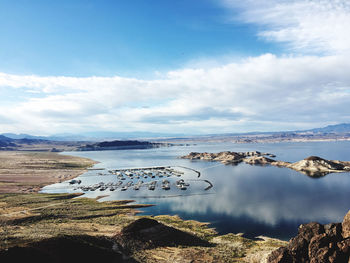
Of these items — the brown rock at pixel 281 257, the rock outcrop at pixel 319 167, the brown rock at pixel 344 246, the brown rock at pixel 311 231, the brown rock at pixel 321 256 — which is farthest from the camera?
the rock outcrop at pixel 319 167

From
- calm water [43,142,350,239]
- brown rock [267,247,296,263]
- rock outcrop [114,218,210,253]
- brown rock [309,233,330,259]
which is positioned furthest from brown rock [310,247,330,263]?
calm water [43,142,350,239]

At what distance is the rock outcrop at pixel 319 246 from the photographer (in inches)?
1059

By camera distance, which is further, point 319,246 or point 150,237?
point 150,237

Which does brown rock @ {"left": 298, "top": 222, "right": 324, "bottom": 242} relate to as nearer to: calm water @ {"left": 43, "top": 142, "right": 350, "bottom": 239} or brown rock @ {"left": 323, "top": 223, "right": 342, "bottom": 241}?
brown rock @ {"left": 323, "top": 223, "right": 342, "bottom": 241}

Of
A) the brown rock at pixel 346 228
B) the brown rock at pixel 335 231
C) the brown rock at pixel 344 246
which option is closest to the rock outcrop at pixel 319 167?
the brown rock at pixel 335 231

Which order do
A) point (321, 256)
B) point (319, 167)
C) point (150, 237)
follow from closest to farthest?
point (321, 256) → point (150, 237) → point (319, 167)

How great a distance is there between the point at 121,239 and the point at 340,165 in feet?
448

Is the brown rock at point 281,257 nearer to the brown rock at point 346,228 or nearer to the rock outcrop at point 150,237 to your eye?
the brown rock at point 346,228

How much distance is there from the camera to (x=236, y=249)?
38.8 m

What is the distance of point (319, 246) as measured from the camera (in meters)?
28.7

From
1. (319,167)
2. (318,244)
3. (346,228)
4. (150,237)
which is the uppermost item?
(346,228)

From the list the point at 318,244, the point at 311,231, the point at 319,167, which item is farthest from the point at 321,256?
the point at 319,167

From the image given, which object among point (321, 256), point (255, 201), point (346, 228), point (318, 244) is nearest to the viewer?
point (321, 256)

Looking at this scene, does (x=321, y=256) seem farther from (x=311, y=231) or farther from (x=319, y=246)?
(x=311, y=231)
